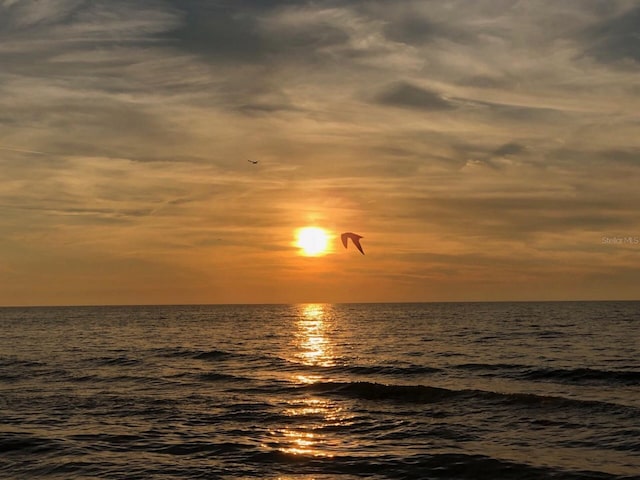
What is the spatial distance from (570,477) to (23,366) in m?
40.3

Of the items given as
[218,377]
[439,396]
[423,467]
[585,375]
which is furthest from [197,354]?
[423,467]

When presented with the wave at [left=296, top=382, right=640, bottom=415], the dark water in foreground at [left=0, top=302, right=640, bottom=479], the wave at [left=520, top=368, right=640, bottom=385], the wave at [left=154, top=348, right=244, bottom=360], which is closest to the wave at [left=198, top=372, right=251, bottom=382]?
the dark water in foreground at [left=0, top=302, right=640, bottom=479]

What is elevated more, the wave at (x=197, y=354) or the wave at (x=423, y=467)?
the wave at (x=423, y=467)

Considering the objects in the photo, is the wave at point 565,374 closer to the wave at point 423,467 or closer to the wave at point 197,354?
the wave at point 423,467

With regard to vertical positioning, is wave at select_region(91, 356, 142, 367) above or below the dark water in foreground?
below

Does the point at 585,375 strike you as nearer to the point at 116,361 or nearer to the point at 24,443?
the point at 24,443

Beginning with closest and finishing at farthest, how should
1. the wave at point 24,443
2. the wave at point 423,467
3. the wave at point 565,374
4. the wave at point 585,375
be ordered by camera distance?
the wave at point 423,467 → the wave at point 24,443 → the wave at point 585,375 → the wave at point 565,374

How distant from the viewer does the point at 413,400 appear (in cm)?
2983

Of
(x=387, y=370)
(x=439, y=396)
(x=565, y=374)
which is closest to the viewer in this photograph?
(x=439, y=396)

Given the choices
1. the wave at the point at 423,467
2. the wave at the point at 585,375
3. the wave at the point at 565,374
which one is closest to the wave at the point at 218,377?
the wave at the point at 565,374

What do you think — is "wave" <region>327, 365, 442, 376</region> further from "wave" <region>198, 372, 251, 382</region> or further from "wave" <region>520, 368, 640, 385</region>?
"wave" <region>198, 372, 251, 382</region>


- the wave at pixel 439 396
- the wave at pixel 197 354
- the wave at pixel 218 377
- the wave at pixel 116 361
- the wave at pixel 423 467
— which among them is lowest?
the wave at pixel 197 354

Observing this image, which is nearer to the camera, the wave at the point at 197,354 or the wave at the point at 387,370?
the wave at the point at 387,370

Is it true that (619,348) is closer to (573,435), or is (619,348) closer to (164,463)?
(573,435)
